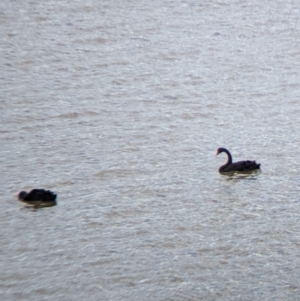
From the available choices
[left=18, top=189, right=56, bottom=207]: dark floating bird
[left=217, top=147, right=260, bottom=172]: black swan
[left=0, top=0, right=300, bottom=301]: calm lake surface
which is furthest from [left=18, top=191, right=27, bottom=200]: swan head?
[left=217, top=147, right=260, bottom=172]: black swan

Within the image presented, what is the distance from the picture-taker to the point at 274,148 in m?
9.76

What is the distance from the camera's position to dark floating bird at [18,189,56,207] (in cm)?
834

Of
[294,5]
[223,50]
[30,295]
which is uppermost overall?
[294,5]

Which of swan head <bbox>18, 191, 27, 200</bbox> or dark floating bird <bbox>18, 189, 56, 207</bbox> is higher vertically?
swan head <bbox>18, 191, 27, 200</bbox>

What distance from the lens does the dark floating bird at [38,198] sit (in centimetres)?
834

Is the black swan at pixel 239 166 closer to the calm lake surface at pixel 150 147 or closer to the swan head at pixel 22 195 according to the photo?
the calm lake surface at pixel 150 147

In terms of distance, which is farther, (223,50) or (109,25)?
(109,25)

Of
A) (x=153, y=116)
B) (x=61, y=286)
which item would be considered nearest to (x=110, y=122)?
(x=153, y=116)

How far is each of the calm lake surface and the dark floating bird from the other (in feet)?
0.25

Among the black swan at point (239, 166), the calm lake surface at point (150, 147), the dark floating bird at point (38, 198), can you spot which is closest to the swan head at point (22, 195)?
the dark floating bird at point (38, 198)

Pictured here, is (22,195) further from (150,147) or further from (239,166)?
(239,166)

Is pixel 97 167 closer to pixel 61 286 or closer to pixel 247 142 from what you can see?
pixel 247 142

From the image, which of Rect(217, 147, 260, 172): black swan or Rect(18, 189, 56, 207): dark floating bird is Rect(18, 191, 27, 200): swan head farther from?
Rect(217, 147, 260, 172): black swan

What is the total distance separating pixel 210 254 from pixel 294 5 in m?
8.43
